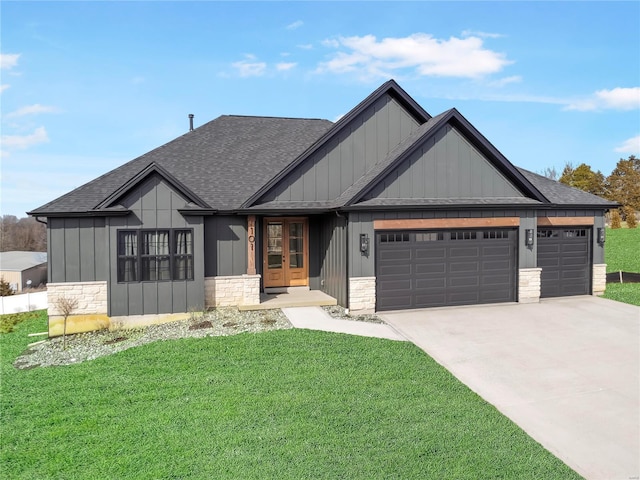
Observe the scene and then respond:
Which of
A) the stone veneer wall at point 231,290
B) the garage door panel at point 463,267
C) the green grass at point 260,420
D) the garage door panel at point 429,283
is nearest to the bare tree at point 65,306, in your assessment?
the green grass at point 260,420

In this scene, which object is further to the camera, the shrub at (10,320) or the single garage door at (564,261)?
the single garage door at (564,261)

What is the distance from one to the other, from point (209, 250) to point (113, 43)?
22.6ft

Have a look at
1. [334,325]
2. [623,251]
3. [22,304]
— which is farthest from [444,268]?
[623,251]

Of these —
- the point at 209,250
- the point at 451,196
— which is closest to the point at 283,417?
the point at 209,250

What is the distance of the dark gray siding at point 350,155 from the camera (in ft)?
41.0

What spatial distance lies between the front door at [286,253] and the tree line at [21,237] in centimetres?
5453

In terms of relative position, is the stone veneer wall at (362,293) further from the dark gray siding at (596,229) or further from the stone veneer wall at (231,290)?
the dark gray siding at (596,229)

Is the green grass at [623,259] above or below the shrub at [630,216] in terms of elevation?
below

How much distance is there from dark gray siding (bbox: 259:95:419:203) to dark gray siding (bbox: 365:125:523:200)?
180 cm

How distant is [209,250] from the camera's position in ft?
39.4

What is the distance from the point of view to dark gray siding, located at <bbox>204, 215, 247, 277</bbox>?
39.4ft

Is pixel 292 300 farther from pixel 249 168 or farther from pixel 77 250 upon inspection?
pixel 77 250

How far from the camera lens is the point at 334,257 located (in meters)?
12.3

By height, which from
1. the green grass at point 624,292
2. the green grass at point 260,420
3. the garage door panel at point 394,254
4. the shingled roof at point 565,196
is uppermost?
Answer: the shingled roof at point 565,196
